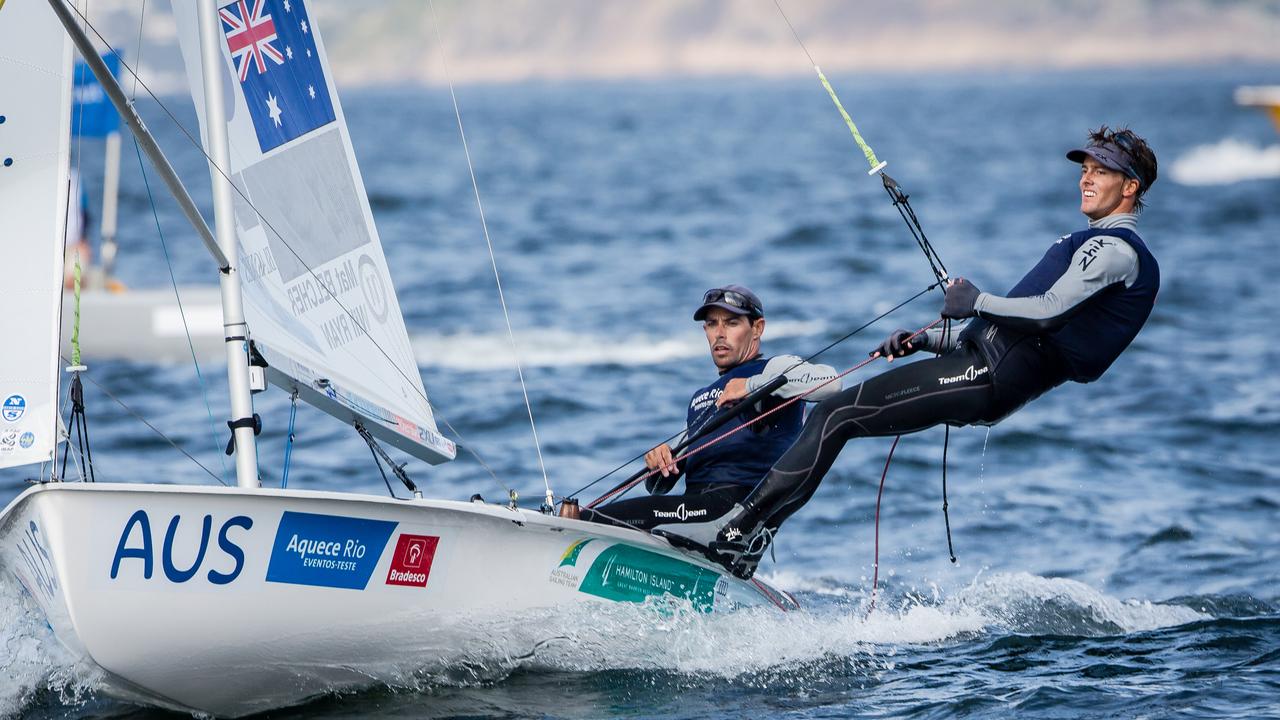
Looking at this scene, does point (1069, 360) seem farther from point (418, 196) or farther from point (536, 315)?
point (418, 196)

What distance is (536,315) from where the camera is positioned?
50.7 feet

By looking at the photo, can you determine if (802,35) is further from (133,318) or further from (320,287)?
(320,287)

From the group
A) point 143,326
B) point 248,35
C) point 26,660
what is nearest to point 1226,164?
point 143,326

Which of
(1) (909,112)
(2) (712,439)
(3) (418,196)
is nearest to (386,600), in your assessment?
(2) (712,439)

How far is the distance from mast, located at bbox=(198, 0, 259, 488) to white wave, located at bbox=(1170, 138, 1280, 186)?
32.7 meters

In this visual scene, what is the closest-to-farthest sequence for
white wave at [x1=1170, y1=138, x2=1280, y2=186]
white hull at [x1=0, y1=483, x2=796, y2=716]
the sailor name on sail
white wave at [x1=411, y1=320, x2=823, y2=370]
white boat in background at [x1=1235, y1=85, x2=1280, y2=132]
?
white hull at [x1=0, y1=483, x2=796, y2=716], the sailor name on sail, white wave at [x1=411, y1=320, x2=823, y2=370], white boat in background at [x1=1235, y1=85, x2=1280, y2=132], white wave at [x1=1170, y1=138, x2=1280, y2=186]

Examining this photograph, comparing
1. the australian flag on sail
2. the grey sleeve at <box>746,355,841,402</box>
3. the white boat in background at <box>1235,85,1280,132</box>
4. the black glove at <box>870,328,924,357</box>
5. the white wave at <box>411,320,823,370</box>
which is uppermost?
the white boat in background at <box>1235,85,1280,132</box>

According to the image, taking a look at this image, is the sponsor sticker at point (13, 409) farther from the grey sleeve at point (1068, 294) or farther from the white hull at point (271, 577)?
the grey sleeve at point (1068, 294)

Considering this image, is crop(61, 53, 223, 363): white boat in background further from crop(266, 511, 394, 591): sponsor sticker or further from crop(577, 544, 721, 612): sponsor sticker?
crop(266, 511, 394, 591): sponsor sticker

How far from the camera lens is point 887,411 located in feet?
16.5

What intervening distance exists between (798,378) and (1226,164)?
3833 cm

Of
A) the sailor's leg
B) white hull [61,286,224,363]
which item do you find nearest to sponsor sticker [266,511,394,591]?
the sailor's leg

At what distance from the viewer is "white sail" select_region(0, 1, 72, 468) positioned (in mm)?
4535

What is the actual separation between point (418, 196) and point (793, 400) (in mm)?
26479
